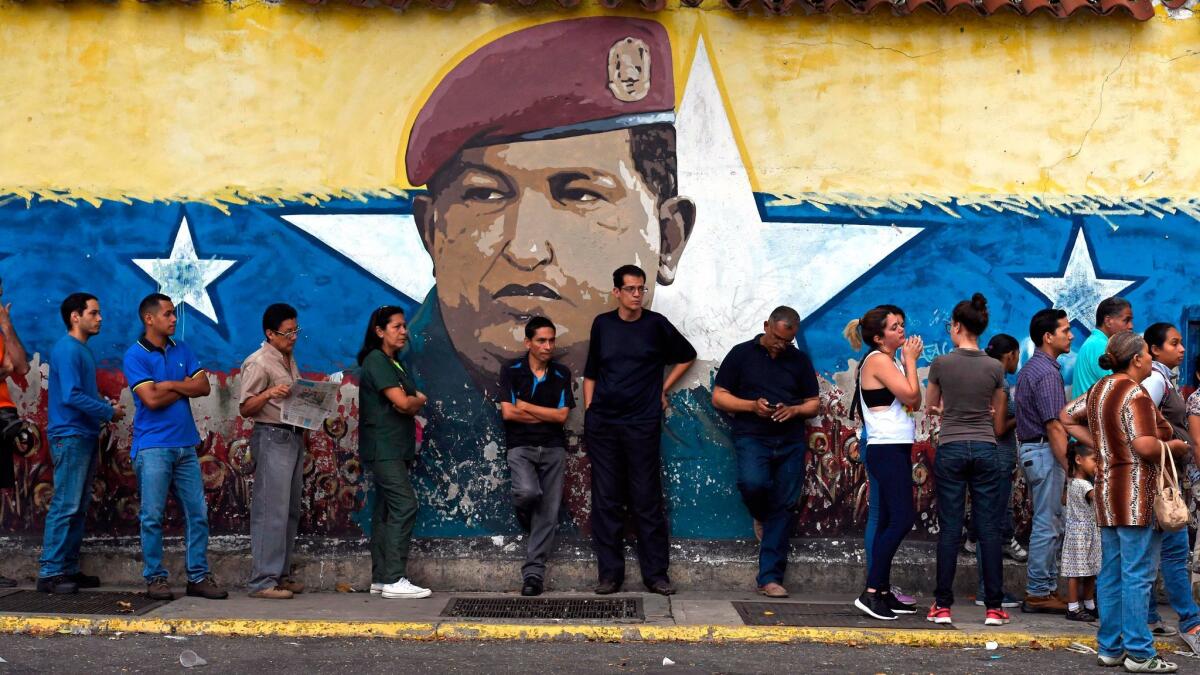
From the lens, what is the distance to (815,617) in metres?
8.34

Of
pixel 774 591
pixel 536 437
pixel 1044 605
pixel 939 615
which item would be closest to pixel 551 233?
pixel 536 437

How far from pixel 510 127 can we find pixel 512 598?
3260mm

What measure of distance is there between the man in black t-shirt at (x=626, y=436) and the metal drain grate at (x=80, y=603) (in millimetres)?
2917

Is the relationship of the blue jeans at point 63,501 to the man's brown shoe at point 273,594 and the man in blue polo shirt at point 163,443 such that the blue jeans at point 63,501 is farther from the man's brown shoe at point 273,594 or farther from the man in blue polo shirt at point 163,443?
the man's brown shoe at point 273,594

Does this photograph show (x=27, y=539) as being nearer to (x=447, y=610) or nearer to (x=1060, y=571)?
(x=447, y=610)

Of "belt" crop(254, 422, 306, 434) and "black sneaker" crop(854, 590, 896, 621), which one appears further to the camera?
"belt" crop(254, 422, 306, 434)

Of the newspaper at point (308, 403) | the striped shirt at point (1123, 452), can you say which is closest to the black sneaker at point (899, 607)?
the striped shirt at point (1123, 452)

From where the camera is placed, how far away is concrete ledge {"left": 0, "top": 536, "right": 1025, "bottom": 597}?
9234 mm

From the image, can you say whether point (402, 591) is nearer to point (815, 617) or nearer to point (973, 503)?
point (815, 617)

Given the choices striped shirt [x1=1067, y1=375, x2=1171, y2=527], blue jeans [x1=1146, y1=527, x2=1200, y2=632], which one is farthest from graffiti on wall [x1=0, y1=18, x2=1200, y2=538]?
striped shirt [x1=1067, y1=375, x2=1171, y2=527]

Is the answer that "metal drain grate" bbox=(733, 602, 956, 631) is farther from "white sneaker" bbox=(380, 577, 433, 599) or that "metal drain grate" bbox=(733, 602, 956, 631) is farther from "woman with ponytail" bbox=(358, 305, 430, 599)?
"woman with ponytail" bbox=(358, 305, 430, 599)

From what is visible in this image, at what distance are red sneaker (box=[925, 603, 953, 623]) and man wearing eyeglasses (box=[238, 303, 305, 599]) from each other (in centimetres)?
408

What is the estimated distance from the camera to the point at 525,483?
29.6 ft

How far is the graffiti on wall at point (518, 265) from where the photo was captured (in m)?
9.44
